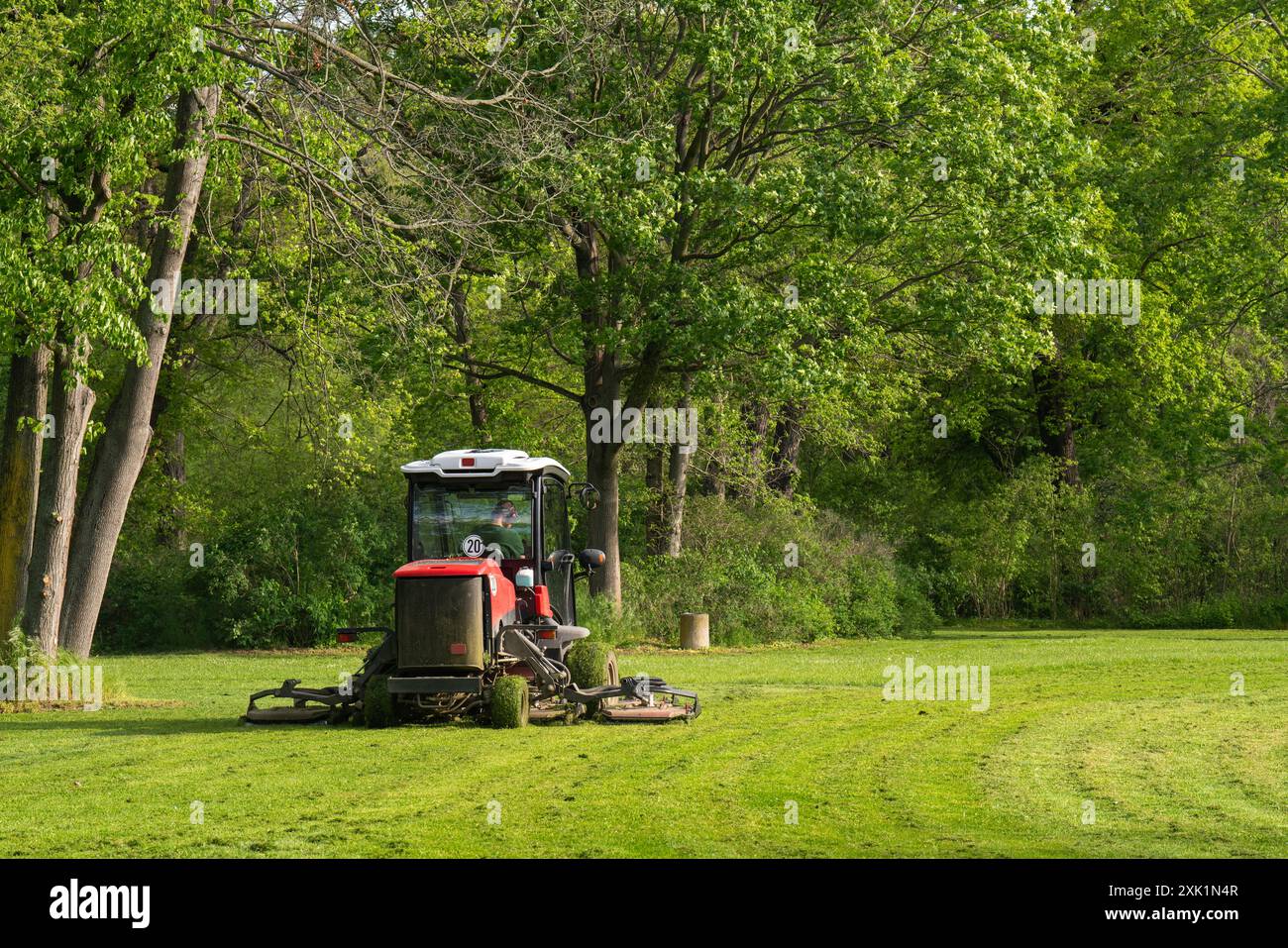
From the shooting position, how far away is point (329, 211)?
776 inches

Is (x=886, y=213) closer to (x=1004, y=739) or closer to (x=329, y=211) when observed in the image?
(x=329, y=211)

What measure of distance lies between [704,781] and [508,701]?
12.9ft

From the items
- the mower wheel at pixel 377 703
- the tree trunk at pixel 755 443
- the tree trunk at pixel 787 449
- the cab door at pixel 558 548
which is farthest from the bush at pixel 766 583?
the mower wheel at pixel 377 703

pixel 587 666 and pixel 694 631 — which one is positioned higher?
pixel 587 666

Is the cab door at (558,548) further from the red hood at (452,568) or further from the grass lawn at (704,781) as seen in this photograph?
the grass lawn at (704,781)

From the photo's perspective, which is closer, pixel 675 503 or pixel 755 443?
pixel 675 503

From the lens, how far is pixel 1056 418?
42781mm

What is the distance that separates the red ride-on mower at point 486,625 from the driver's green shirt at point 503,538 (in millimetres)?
11

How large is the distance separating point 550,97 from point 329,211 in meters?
9.18
